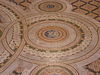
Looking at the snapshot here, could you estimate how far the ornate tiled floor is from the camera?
3.46 meters

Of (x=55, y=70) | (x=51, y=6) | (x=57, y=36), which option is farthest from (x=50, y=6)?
(x=55, y=70)

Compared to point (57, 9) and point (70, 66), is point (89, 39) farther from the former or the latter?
point (57, 9)

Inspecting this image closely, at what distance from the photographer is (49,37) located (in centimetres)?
408

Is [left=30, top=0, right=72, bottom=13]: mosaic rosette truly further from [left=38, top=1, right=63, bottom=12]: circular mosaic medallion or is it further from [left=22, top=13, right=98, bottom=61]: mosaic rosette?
[left=22, top=13, right=98, bottom=61]: mosaic rosette

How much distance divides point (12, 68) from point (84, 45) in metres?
1.38

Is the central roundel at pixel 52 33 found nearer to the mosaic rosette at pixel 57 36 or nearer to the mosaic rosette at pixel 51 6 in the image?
the mosaic rosette at pixel 57 36

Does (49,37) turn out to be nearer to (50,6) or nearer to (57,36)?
(57,36)

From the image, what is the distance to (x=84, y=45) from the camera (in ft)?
12.9

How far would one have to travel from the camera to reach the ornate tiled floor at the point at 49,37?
3457 millimetres

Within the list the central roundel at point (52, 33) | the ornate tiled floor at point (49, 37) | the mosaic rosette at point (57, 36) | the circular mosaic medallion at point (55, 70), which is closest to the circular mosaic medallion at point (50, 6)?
the ornate tiled floor at point (49, 37)

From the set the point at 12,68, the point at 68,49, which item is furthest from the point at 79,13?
the point at 12,68

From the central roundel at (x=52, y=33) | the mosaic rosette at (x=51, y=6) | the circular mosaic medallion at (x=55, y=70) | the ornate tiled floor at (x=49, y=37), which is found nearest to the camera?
the circular mosaic medallion at (x=55, y=70)

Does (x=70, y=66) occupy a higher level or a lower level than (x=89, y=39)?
lower

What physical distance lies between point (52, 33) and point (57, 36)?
0.14 metres
